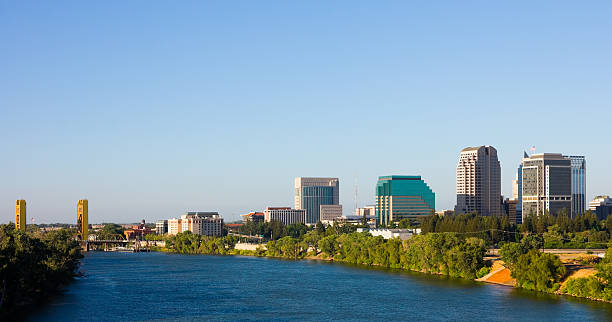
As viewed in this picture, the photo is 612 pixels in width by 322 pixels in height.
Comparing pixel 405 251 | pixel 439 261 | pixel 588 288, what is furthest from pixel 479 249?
pixel 588 288

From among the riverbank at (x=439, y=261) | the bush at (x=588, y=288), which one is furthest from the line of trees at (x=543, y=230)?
the bush at (x=588, y=288)

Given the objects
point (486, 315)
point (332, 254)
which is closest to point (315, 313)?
point (486, 315)

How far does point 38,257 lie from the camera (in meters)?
82.1

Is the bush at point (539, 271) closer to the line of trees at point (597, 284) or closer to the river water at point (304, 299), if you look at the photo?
the river water at point (304, 299)

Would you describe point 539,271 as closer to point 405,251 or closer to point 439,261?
point 439,261

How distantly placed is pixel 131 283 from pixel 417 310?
52945 mm

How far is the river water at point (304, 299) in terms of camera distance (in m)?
77.1

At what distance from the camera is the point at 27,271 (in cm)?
7338

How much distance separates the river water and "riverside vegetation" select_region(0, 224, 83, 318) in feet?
7.81

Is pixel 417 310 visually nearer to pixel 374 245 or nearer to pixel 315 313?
pixel 315 313

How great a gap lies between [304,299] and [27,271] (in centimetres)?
3476

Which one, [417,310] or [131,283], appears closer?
[417,310]

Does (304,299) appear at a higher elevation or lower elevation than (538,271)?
lower

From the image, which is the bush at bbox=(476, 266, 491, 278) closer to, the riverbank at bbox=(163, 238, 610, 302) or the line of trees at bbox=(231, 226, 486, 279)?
the riverbank at bbox=(163, 238, 610, 302)
